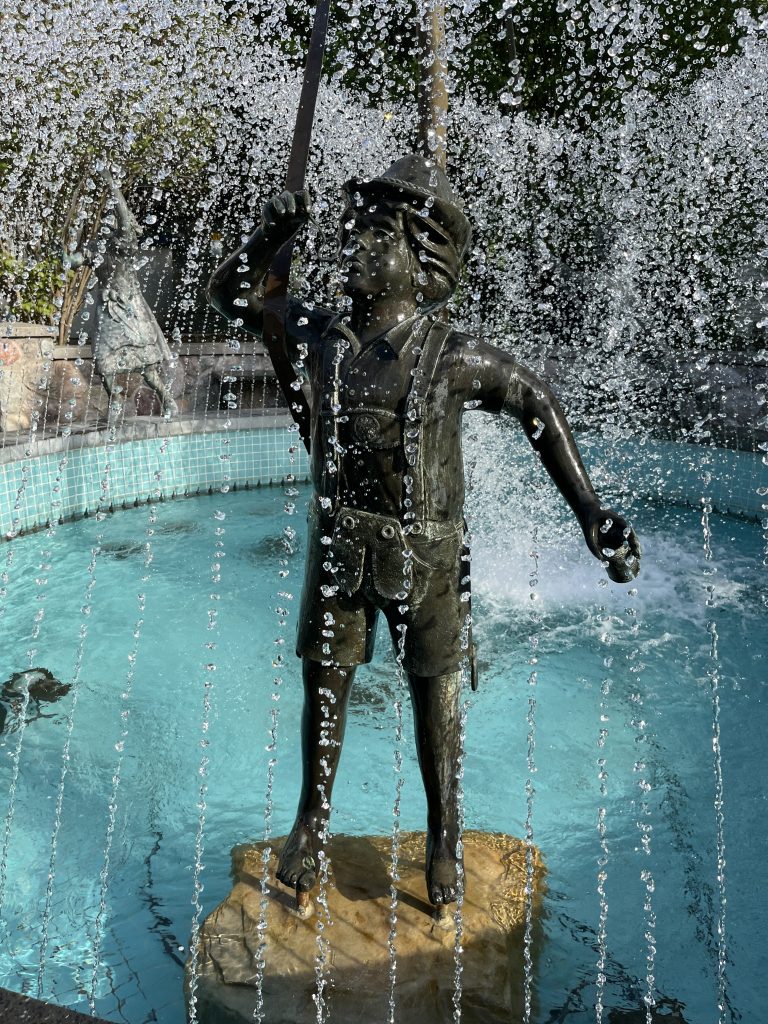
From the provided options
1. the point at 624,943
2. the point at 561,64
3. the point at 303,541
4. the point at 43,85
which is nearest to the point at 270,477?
the point at 303,541

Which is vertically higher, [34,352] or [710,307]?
[710,307]

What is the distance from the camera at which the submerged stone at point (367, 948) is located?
2.10 metres

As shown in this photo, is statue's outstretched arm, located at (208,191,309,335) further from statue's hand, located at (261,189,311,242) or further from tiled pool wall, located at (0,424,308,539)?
tiled pool wall, located at (0,424,308,539)

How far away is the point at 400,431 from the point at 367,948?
1.25m

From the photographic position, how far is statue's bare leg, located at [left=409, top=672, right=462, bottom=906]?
7.37 feet

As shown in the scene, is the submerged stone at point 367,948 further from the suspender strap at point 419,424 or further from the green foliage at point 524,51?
the green foliage at point 524,51

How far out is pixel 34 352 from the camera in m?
9.05

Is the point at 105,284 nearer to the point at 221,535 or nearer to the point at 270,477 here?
the point at 270,477

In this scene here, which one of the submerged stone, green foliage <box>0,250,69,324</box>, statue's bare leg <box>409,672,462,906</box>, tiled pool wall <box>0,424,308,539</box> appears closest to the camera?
the submerged stone

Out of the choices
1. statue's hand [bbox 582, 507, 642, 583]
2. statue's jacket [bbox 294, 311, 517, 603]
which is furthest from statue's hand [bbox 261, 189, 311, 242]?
statue's hand [bbox 582, 507, 642, 583]

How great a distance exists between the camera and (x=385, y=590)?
2.13 metres

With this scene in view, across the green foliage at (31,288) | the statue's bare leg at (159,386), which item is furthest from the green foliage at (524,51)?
the statue's bare leg at (159,386)

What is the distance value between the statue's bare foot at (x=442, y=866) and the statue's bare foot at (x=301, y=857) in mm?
289

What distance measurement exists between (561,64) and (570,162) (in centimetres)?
157
